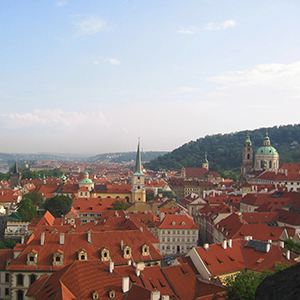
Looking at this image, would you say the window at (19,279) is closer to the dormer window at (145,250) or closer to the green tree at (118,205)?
the dormer window at (145,250)

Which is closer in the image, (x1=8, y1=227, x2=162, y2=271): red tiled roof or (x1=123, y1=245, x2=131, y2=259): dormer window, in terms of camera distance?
(x1=8, y1=227, x2=162, y2=271): red tiled roof

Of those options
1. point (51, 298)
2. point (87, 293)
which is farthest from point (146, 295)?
point (51, 298)

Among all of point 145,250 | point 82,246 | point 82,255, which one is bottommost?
point 145,250

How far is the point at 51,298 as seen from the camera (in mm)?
27266

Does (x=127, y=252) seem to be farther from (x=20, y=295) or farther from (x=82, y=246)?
(x=20, y=295)

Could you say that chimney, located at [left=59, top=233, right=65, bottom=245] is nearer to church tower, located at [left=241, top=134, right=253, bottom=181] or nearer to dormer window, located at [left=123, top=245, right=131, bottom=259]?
dormer window, located at [left=123, top=245, right=131, bottom=259]

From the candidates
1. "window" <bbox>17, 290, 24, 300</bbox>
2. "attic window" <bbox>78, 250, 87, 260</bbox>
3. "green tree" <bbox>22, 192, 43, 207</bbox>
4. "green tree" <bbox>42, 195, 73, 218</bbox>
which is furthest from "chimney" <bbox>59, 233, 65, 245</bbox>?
"green tree" <bbox>22, 192, 43, 207</bbox>

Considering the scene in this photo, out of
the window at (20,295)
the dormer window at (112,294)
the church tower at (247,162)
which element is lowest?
A: the window at (20,295)

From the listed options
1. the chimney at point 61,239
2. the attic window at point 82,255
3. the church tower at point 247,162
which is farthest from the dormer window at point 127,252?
the church tower at point 247,162

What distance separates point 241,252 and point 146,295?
17.8 m

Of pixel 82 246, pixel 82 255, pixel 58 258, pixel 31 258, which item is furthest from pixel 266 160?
pixel 31 258

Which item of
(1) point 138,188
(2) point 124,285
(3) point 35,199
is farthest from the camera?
(1) point 138,188

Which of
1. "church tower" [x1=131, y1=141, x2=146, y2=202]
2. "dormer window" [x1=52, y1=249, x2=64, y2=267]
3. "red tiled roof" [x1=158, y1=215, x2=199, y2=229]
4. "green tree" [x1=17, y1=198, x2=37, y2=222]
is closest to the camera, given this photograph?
"dormer window" [x1=52, y1=249, x2=64, y2=267]

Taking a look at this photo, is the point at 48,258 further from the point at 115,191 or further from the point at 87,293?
the point at 115,191
